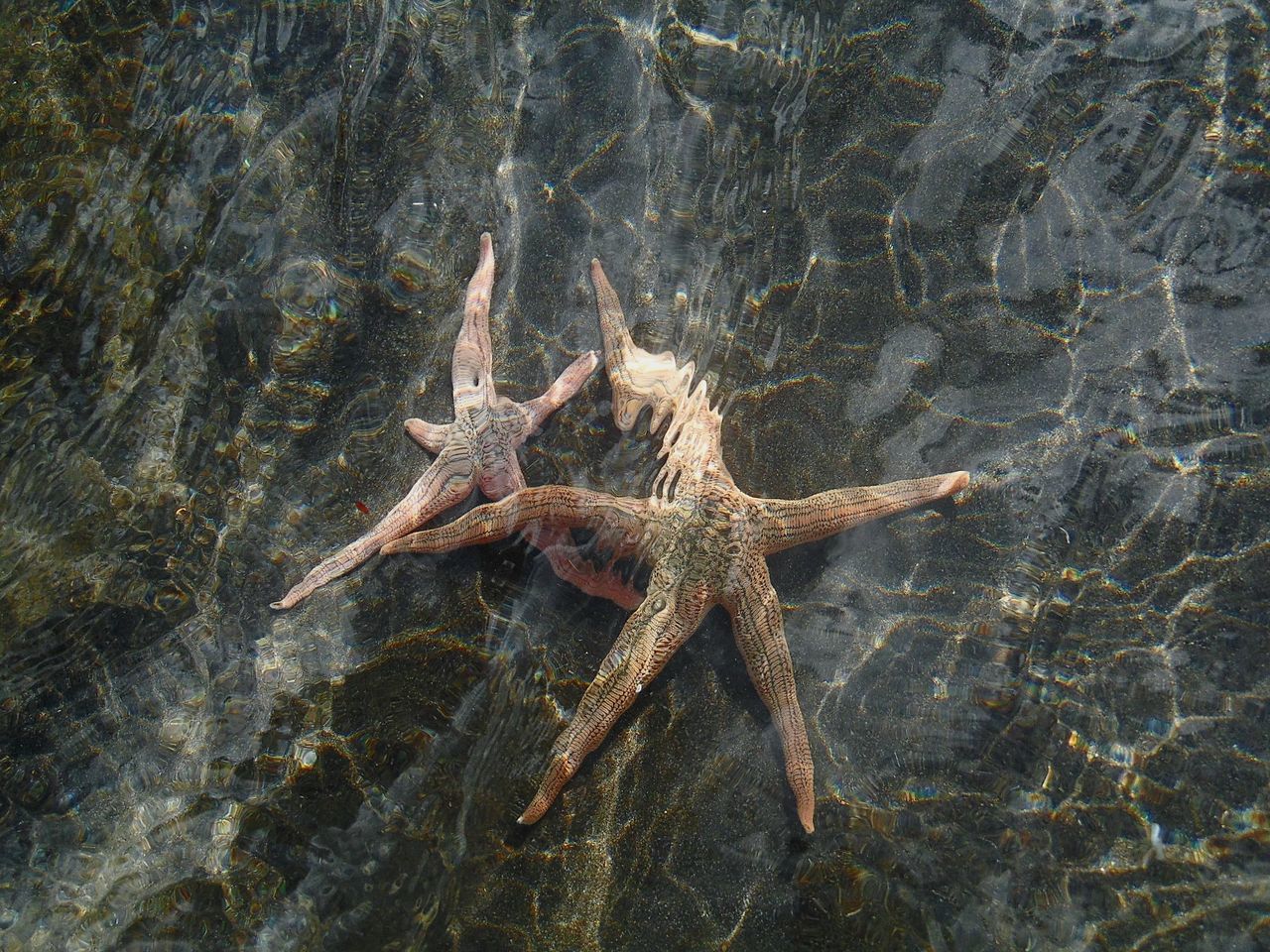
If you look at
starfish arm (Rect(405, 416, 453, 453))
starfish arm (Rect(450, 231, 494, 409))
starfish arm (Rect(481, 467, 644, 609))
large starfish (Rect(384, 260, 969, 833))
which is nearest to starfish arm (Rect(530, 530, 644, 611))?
starfish arm (Rect(481, 467, 644, 609))

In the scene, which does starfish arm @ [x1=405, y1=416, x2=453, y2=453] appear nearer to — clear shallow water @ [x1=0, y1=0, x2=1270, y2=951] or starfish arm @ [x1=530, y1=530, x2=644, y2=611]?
clear shallow water @ [x1=0, y1=0, x2=1270, y2=951]

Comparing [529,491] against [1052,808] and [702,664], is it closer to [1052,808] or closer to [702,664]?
[702,664]

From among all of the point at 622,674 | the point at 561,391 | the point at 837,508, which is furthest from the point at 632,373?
the point at 622,674

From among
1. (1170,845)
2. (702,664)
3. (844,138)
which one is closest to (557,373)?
(702,664)

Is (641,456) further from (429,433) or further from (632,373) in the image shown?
(429,433)

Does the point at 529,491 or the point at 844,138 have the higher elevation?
the point at 844,138

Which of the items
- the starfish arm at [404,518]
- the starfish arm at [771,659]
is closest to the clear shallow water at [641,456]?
the starfish arm at [404,518]
